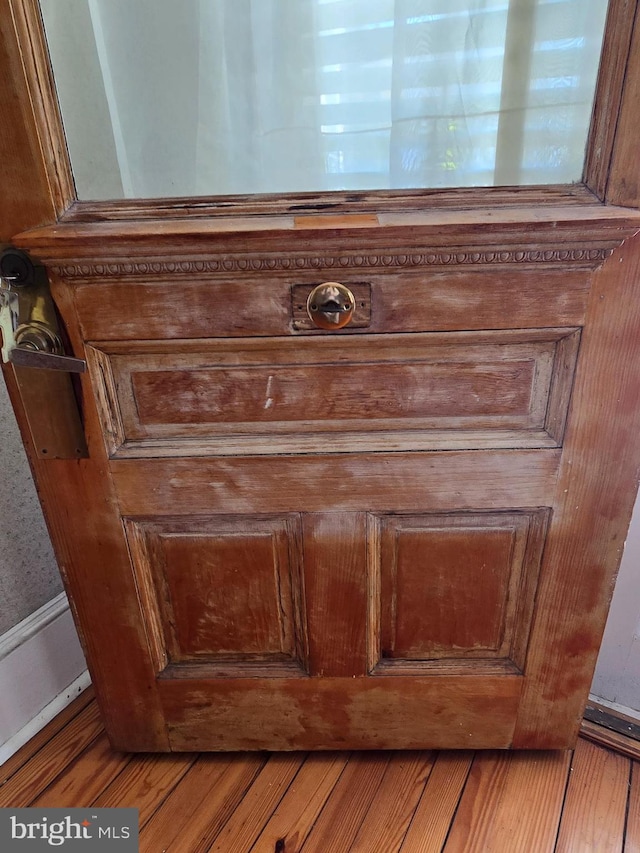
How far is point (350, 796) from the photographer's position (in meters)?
1.03

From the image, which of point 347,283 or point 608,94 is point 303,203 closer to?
point 347,283

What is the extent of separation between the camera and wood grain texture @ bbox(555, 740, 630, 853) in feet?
3.15

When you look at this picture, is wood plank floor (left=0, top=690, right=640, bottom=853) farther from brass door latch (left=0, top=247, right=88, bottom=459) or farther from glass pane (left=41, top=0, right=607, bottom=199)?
glass pane (left=41, top=0, right=607, bottom=199)

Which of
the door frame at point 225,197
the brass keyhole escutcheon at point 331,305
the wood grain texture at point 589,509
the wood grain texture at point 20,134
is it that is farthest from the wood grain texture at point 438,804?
the wood grain texture at point 20,134

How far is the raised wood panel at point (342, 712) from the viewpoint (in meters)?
1.00

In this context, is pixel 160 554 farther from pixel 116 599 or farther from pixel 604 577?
pixel 604 577

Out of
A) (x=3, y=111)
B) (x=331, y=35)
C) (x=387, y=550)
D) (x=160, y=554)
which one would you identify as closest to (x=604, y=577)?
(x=387, y=550)

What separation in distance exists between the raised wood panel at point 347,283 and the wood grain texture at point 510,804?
83 cm

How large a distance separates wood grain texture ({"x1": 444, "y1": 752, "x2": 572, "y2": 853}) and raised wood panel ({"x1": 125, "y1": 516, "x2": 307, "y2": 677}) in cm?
39

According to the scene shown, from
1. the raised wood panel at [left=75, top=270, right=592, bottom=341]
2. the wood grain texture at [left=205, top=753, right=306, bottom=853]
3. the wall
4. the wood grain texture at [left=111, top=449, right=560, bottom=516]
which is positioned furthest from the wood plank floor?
the raised wood panel at [left=75, top=270, right=592, bottom=341]

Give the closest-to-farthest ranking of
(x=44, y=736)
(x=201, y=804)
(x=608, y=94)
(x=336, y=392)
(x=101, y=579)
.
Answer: (x=608, y=94) < (x=336, y=392) < (x=101, y=579) < (x=201, y=804) < (x=44, y=736)

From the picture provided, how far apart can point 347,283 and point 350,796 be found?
889 millimetres

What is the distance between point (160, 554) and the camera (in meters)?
0.91

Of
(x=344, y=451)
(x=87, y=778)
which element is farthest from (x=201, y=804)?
(x=344, y=451)
